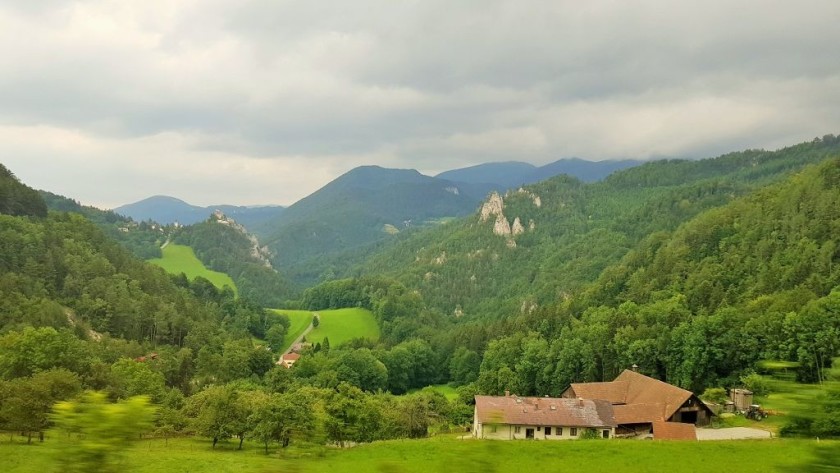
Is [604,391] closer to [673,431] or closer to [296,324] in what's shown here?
[673,431]

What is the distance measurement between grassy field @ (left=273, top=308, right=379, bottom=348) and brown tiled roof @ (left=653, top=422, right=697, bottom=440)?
7777 centimetres

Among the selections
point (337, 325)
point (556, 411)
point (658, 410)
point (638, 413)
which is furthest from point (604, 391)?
point (337, 325)

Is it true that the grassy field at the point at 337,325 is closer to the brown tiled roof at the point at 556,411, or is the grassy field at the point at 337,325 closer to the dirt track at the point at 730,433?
the brown tiled roof at the point at 556,411

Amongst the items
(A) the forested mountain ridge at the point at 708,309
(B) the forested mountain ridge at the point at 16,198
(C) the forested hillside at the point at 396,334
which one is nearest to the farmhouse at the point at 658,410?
(A) the forested mountain ridge at the point at 708,309

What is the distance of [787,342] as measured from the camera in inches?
2269

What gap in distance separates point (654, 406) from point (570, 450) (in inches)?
714

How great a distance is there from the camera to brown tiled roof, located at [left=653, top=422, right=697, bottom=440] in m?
42.5

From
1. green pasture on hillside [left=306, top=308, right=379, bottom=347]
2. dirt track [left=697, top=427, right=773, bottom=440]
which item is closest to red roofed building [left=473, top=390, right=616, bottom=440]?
dirt track [left=697, top=427, right=773, bottom=440]

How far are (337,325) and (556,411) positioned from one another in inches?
3466

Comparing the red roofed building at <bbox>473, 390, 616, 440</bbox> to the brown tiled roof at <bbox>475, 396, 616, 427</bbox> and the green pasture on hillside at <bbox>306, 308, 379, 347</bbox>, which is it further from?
the green pasture on hillside at <bbox>306, 308, 379, 347</bbox>

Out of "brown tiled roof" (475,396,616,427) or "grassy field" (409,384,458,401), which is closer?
"brown tiled roof" (475,396,616,427)

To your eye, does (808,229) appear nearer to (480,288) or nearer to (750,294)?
(750,294)

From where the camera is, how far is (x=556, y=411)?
47.1 metres

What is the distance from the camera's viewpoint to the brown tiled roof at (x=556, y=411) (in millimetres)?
45812
